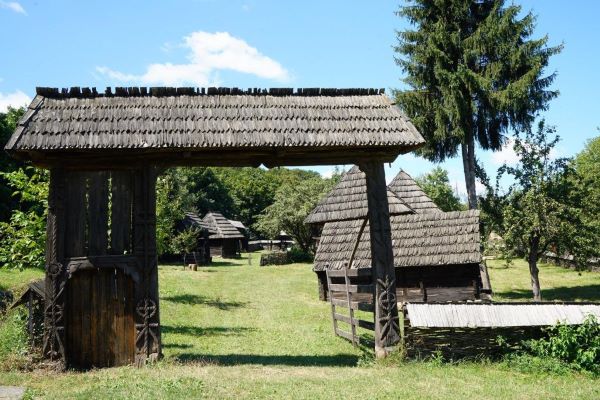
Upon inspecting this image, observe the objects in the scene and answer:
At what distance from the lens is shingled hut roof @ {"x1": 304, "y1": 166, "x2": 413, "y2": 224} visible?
2169cm

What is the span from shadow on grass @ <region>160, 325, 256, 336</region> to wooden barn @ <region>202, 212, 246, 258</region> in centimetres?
3042

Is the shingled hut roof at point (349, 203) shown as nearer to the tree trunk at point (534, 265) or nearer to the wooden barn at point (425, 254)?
the wooden barn at point (425, 254)

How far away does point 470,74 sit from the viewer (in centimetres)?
2467

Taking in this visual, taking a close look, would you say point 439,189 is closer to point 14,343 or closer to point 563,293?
point 563,293

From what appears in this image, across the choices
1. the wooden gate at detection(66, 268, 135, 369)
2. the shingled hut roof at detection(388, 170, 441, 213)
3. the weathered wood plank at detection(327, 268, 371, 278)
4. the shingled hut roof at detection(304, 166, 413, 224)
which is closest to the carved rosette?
the wooden gate at detection(66, 268, 135, 369)

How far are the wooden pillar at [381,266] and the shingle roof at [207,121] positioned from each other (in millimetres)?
782

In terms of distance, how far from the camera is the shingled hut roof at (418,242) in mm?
18859

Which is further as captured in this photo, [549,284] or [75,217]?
[549,284]

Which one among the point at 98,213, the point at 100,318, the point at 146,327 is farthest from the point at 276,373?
the point at 98,213

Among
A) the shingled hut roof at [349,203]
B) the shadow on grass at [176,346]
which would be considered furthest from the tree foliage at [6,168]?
the shadow on grass at [176,346]

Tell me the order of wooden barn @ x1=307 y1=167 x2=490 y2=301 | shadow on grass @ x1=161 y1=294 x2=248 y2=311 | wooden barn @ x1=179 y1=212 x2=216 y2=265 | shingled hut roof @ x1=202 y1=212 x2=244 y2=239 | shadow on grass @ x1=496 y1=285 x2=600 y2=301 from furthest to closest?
shingled hut roof @ x1=202 y1=212 x2=244 y2=239 → wooden barn @ x1=179 y1=212 x2=216 y2=265 → shadow on grass @ x1=496 y1=285 x2=600 y2=301 → shadow on grass @ x1=161 y1=294 x2=248 y2=311 → wooden barn @ x1=307 y1=167 x2=490 y2=301

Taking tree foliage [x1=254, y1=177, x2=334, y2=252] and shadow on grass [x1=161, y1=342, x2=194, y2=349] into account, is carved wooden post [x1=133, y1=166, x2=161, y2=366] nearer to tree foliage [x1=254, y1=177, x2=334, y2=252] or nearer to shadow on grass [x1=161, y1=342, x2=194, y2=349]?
shadow on grass [x1=161, y1=342, x2=194, y2=349]

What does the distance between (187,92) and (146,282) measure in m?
4.01

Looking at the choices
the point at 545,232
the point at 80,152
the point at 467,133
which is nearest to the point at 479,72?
the point at 467,133
